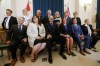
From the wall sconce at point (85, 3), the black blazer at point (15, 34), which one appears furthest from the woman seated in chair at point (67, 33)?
the wall sconce at point (85, 3)

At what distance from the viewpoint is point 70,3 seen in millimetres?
7105

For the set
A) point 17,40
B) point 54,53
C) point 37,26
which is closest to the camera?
point 17,40

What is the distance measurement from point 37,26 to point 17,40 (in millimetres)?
673

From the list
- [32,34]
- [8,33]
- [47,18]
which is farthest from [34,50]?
[47,18]

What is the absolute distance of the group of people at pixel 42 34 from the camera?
4293 mm

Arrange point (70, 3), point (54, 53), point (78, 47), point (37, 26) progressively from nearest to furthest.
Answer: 1. point (37, 26)
2. point (54, 53)
3. point (78, 47)
4. point (70, 3)

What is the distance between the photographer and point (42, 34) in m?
4.61

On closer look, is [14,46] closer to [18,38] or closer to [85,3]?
[18,38]

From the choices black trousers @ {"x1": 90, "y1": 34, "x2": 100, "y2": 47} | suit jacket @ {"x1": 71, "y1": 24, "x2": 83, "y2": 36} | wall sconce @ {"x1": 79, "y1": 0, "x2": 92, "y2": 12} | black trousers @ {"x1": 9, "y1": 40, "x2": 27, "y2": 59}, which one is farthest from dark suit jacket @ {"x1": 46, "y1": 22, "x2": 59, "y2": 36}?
wall sconce @ {"x1": 79, "y1": 0, "x2": 92, "y2": 12}

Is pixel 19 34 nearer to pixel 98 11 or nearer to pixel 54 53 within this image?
pixel 54 53

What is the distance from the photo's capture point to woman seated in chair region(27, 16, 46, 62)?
4320mm

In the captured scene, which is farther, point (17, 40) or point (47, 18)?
point (47, 18)

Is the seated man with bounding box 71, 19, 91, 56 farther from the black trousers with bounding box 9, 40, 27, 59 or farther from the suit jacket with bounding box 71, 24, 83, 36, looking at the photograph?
the black trousers with bounding box 9, 40, 27, 59

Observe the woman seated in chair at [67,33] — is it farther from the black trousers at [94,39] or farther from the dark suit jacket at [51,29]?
the black trousers at [94,39]
